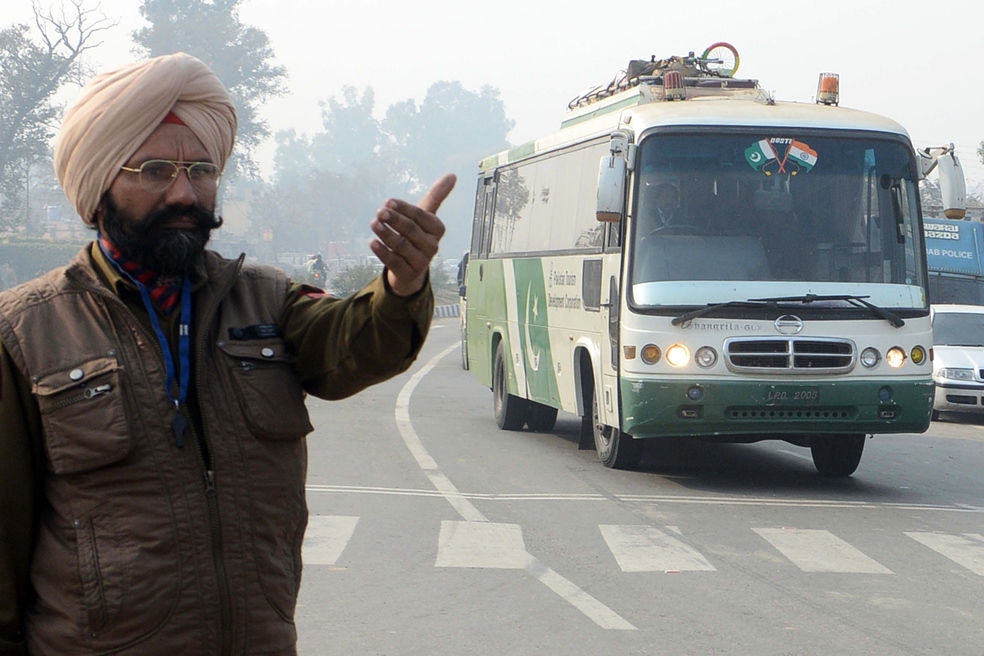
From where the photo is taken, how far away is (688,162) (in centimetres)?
1166

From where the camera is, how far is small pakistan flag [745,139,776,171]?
11.7 metres

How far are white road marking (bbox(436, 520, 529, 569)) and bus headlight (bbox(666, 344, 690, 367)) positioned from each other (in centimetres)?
232

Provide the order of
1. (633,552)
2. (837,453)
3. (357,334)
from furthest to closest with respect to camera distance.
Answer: (837,453)
(633,552)
(357,334)

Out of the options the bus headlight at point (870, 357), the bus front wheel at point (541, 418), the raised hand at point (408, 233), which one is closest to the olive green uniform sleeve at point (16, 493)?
the raised hand at point (408, 233)

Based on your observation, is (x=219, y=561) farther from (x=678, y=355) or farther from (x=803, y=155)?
(x=803, y=155)

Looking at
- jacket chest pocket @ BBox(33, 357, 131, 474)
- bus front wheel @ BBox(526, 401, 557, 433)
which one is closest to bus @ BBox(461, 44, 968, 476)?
bus front wheel @ BBox(526, 401, 557, 433)

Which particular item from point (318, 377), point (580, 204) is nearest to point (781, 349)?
point (580, 204)

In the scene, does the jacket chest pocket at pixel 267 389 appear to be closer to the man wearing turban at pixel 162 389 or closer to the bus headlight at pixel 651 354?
the man wearing turban at pixel 162 389

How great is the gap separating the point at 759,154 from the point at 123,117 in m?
9.48

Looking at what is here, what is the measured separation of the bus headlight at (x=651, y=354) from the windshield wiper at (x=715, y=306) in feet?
0.82

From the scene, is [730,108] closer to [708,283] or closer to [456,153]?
[708,283]

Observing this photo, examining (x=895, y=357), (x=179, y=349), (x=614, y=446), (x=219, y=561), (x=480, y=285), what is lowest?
(x=614, y=446)

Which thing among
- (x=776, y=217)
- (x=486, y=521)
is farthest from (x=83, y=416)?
(x=776, y=217)

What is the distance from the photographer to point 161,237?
2.74 meters
